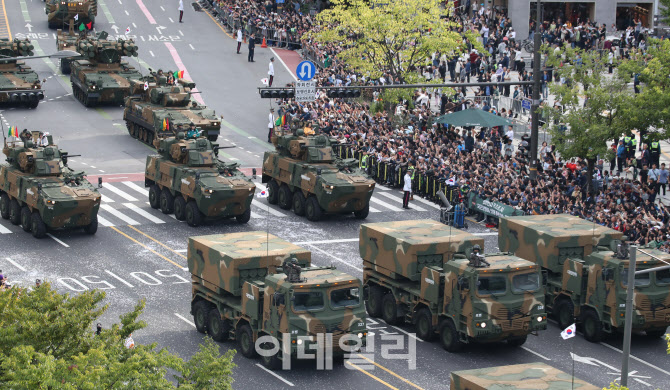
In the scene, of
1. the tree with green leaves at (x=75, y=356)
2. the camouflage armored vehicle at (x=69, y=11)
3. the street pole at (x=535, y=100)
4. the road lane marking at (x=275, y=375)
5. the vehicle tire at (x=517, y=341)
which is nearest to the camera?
the tree with green leaves at (x=75, y=356)

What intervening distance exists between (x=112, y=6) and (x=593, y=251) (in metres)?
57.2

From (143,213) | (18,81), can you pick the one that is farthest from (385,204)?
(18,81)

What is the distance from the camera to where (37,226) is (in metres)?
40.1

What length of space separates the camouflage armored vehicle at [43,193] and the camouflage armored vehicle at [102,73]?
1787cm

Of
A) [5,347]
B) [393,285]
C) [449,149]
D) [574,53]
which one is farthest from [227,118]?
[5,347]

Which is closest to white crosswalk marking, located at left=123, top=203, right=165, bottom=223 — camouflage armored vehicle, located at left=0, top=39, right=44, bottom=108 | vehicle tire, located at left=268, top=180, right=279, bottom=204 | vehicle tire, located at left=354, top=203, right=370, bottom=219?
vehicle tire, located at left=268, top=180, right=279, bottom=204

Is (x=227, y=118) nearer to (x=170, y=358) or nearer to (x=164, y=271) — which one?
(x=164, y=271)

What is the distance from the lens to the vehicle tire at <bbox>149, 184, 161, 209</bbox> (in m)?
44.6

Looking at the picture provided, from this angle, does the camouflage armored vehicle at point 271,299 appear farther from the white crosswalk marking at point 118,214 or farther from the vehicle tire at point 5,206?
the vehicle tire at point 5,206

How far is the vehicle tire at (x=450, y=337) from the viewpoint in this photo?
29984 mm

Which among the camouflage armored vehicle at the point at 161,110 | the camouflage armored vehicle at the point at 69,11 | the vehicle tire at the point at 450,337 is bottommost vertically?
the vehicle tire at the point at 450,337

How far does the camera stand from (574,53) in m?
44.6

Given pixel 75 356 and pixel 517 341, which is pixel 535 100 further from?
pixel 75 356

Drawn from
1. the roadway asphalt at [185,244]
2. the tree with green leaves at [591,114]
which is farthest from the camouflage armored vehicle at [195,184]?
the tree with green leaves at [591,114]
